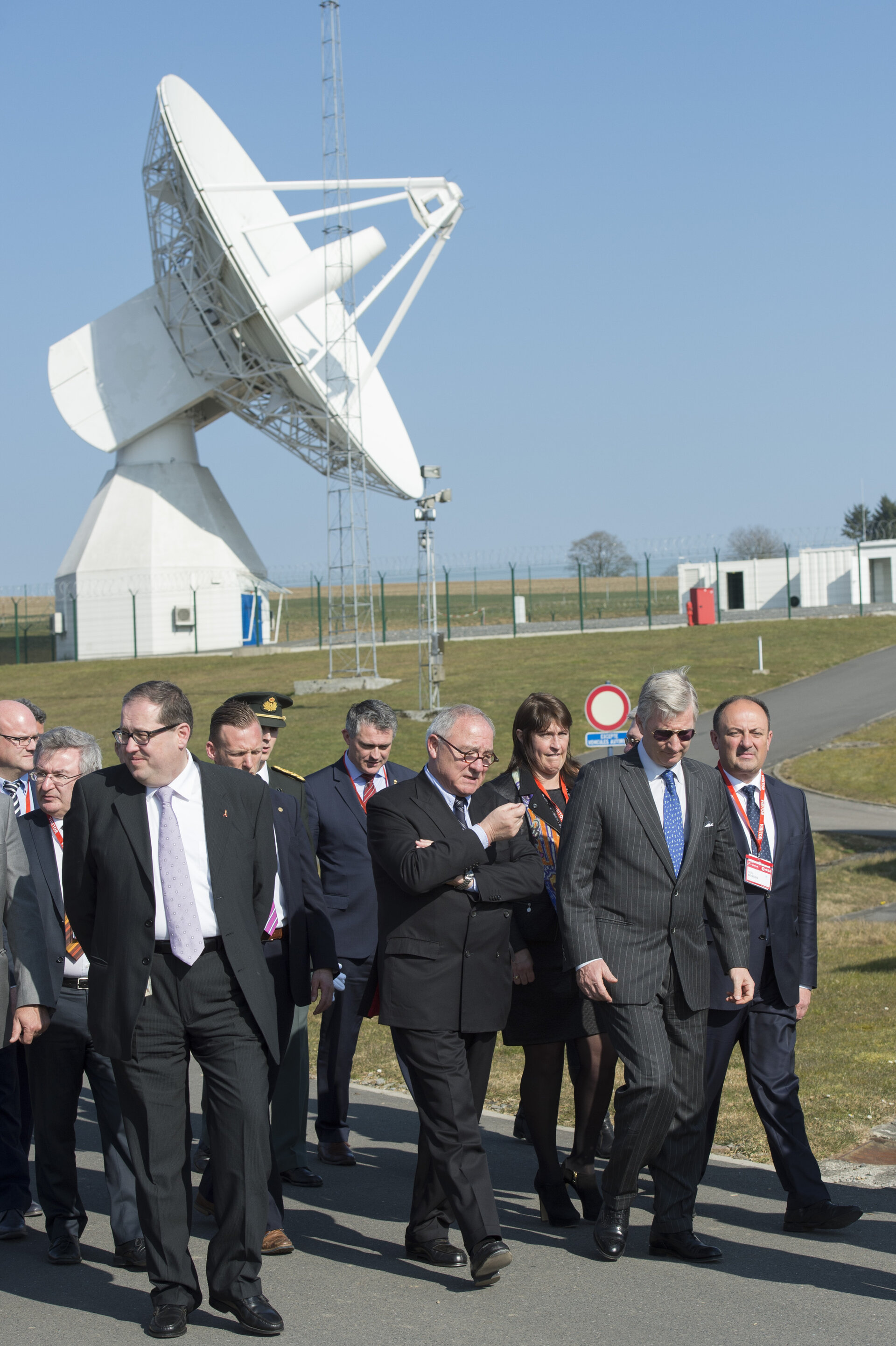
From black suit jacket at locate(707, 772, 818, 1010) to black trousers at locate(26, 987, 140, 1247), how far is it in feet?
7.53

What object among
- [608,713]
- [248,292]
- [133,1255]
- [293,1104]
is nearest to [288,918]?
[293,1104]

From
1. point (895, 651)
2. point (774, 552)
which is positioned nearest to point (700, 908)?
point (895, 651)

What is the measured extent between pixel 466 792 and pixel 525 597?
5477 cm

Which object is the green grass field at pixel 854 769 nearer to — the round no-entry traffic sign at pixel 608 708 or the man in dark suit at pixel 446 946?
the round no-entry traffic sign at pixel 608 708

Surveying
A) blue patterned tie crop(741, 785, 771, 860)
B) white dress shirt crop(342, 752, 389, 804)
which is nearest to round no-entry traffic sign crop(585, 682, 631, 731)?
white dress shirt crop(342, 752, 389, 804)

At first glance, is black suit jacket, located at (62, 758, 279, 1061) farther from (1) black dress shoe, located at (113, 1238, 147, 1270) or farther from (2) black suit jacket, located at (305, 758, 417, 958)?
(2) black suit jacket, located at (305, 758, 417, 958)

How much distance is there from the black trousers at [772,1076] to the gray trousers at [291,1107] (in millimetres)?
1697

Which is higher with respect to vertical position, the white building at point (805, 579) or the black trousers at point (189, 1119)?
the white building at point (805, 579)

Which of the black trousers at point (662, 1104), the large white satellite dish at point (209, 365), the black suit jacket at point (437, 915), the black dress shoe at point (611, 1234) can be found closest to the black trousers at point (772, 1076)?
the black trousers at point (662, 1104)

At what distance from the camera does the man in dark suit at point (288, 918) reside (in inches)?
199

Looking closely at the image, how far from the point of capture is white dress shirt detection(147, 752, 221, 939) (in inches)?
163

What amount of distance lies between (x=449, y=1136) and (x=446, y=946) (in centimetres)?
64

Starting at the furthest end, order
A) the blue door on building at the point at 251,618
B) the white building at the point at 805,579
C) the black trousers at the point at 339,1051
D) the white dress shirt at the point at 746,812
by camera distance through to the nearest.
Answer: the white building at the point at 805,579 → the blue door on building at the point at 251,618 → the black trousers at the point at 339,1051 → the white dress shirt at the point at 746,812

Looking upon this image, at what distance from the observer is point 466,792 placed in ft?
15.5
